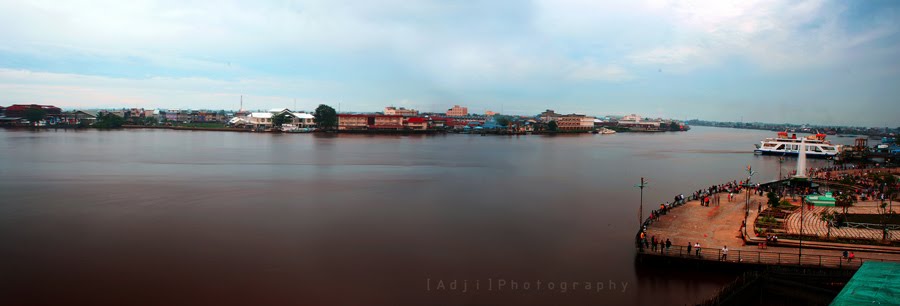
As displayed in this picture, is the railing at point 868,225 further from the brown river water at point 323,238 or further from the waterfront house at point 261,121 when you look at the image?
the waterfront house at point 261,121

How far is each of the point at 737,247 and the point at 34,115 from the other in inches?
1874

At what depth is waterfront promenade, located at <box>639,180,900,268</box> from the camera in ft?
20.5

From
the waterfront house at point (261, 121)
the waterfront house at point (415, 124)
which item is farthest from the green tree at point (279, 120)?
the waterfront house at point (415, 124)

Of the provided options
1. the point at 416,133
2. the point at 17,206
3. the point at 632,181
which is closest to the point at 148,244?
the point at 17,206

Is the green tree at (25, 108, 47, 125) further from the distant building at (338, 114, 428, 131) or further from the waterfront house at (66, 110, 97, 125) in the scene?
the distant building at (338, 114, 428, 131)

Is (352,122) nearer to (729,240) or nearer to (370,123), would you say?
(370,123)

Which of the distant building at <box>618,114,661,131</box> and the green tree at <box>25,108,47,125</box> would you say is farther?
the distant building at <box>618,114,661,131</box>

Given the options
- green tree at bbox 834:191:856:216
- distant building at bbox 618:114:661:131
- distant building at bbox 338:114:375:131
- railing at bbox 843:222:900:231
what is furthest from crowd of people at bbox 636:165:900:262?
distant building at bbox 618:114:661:131

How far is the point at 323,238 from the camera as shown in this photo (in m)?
7.80

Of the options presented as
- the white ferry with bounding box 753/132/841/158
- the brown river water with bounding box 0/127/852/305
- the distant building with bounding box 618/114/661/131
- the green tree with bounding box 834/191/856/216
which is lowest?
the brown river water with bounding box 0/127/852/305

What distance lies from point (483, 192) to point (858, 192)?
9149mm

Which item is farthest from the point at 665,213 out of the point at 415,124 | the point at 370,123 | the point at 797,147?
the point at 415,124

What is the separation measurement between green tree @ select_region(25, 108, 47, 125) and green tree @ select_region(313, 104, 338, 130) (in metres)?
20.8

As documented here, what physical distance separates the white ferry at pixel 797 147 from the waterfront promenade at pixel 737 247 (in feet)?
67.8
